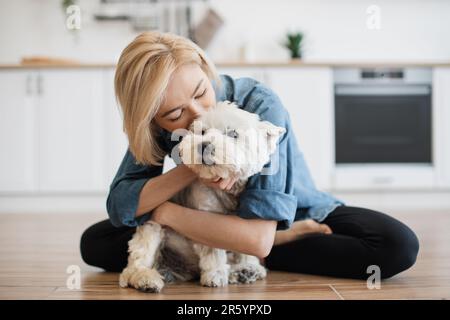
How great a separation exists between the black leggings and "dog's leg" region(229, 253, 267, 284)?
0.46ft

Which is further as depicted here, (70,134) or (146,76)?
(70,134)

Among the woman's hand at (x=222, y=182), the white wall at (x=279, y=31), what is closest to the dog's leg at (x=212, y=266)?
the woman's hand at (x=222, y=182)

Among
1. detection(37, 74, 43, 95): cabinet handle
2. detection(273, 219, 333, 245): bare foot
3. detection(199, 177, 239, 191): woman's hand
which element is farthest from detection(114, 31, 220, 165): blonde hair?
detection(37, 74, 43, 95): cabinet handle

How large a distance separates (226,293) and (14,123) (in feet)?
9.48

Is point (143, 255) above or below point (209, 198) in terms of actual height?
below

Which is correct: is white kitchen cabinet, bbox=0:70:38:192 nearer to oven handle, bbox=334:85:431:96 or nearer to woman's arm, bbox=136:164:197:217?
oven handle, bbox=334:85:431:96

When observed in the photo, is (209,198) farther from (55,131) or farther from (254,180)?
(55,131)

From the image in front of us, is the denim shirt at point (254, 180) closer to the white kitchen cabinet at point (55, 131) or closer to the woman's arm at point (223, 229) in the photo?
the woman's arm at point (223, 229)

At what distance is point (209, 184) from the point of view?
1.35m

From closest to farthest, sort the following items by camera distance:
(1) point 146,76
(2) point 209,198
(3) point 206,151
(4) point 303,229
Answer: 1. (3) point 206,151
2. (1) point 146,76
3. (2) point 209,198
4. (4) point 303,229

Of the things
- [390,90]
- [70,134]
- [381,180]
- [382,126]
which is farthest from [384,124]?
[70,134]

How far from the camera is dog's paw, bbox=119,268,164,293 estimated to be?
54.1 inches

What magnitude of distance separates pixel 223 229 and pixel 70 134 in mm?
2657

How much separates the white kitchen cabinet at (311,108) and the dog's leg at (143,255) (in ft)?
8.12
